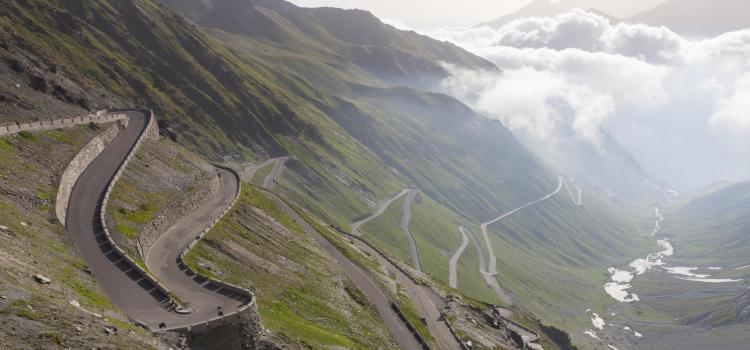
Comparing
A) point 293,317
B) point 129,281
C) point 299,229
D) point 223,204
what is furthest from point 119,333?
point 299,229

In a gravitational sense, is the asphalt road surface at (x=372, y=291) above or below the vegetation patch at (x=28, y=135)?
above

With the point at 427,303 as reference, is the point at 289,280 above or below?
below

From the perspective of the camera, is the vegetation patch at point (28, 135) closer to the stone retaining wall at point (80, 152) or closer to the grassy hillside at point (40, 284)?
the stone retaining wall at point (80, 152)

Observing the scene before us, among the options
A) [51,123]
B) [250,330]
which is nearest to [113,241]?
[250,330]

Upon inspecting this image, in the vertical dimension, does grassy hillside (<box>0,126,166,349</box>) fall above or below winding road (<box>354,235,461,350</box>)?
below

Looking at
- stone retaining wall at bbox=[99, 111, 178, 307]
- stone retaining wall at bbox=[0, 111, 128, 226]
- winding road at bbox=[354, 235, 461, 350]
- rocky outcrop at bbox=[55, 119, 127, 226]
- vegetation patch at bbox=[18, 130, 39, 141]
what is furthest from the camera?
winding road at bbox=[354, 235, 461, 350]

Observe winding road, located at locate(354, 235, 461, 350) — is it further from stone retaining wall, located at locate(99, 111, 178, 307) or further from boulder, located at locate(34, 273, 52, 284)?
boulder, located at locate(34, 273, 52, 284)

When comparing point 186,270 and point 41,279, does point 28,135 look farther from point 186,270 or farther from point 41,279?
point 41,279

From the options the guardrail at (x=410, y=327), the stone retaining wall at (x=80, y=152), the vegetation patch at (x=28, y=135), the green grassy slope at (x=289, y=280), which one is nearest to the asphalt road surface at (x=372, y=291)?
the guardrail at (x=410, y=327)

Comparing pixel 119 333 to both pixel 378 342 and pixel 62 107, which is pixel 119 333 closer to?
pixel 378 342

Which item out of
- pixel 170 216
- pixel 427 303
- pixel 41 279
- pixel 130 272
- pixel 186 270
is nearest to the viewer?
pixel 41 279

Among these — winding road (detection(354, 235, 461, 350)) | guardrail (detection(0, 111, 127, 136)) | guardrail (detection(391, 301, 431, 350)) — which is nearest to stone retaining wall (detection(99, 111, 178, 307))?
guardrail (detection(0, 111, 127, 136))
